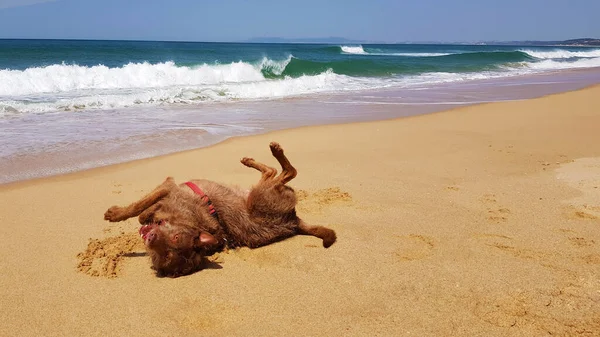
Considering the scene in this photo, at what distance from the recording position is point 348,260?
3945mm

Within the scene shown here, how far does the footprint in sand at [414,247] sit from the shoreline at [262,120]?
14.4ft

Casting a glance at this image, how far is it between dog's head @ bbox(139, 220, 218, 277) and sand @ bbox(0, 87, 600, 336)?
9 centimetres

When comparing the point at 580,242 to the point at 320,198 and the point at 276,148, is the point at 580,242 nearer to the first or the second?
the point at 320,198

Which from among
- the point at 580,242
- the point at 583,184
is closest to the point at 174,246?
the point at 580,242

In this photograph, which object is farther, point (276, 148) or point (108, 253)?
point (276, 148)

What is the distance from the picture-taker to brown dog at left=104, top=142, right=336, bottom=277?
3633mm

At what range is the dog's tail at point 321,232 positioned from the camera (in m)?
4.18

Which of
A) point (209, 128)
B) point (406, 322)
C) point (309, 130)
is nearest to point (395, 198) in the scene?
point (406, 322)

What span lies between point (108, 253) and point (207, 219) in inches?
32.9

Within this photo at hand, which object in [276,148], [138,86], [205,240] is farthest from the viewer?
[138,86]

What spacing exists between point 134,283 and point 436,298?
2083 millimetres

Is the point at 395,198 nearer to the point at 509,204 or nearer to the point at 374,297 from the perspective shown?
the point at 509,204

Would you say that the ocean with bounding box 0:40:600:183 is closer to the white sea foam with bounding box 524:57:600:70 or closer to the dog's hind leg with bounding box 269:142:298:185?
the dog's hind leg with bounding box 269:142:298:185

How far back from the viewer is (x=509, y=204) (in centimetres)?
524
